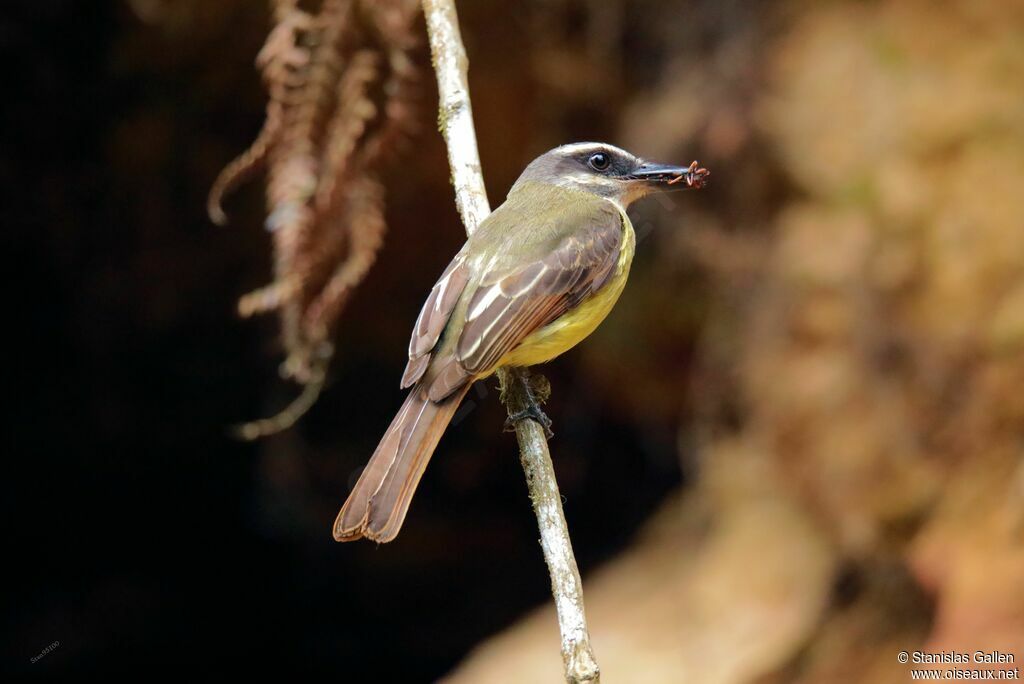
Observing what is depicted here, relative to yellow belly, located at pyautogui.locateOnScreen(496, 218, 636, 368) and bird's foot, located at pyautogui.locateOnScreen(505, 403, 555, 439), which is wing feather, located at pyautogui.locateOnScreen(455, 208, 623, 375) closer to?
yellow belly, located at pyautogui.locateOnScreen(496, 218, 636, 368)

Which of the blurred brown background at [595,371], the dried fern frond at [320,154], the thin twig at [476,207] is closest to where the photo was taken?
the thin twig at [476,207]

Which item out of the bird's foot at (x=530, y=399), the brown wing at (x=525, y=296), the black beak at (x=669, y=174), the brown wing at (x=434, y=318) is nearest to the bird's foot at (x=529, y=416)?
the bird's foot at (x=530, y=399)

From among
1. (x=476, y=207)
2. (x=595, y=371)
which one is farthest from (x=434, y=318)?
(x=595, y=371)

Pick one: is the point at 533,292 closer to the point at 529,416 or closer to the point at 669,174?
the point at 529,416

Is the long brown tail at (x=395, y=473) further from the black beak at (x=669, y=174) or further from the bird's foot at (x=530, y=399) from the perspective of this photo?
the black beak at (x=669, y=174)

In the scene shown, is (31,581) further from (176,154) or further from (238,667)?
(176,154)
